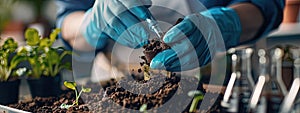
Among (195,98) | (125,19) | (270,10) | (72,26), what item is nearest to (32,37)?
(72,26)

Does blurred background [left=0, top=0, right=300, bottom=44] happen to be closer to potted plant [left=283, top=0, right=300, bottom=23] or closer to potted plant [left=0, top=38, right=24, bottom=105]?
potted plant [left=283, top=0, right=300, bottom=23]

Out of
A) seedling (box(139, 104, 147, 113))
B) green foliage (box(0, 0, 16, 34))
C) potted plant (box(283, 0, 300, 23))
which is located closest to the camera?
seedling (box(139, 104, 147, 113))

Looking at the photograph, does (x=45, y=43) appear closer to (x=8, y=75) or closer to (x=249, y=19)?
(x=8, y=75)

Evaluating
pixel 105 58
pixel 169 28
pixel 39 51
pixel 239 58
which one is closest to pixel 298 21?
pixel 239 58

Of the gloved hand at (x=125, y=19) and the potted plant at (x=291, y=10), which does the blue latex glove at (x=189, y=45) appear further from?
the potted plant at (x=291, y=10)

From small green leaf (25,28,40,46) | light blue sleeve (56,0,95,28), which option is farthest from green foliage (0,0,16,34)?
small green leaf (25,28,40,46)

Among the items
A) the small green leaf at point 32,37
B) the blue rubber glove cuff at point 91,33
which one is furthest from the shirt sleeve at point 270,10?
Result: the small green leaf at point 32,37

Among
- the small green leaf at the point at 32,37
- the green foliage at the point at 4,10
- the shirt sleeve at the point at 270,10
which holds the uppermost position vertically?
the green foliage at the point at 4,10
